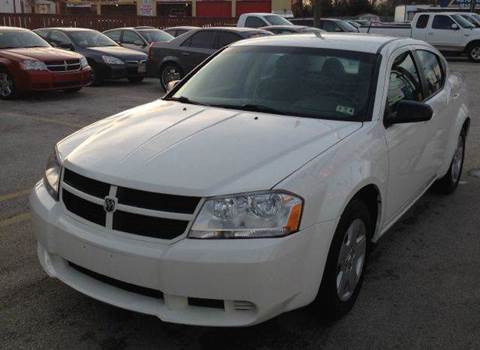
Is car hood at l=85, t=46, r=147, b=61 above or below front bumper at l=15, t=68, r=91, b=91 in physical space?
above

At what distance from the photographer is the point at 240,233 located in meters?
2.66

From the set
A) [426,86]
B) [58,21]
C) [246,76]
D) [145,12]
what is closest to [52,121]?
[246,76]

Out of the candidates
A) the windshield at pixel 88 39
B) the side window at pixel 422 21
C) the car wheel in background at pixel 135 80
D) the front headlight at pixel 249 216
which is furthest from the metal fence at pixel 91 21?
the front headlight at pixel 249 216

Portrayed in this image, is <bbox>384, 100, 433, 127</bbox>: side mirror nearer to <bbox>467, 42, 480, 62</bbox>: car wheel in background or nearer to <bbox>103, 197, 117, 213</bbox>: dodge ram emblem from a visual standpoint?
<bbox>103, 197, 117, 213</bbox>: dodge ram emblem

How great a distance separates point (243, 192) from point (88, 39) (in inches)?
512

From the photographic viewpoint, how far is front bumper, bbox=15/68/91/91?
36.2ft

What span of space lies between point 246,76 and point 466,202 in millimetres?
2690

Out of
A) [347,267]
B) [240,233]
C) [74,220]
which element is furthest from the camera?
[347,267]

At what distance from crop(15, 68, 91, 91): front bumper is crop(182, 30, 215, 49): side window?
8.68ft

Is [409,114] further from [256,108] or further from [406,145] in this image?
[256,108]

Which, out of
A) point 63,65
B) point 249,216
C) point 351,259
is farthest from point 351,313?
point 63,65

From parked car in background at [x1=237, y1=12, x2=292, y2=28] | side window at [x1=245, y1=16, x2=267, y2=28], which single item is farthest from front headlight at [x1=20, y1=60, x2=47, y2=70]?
side window at [x1=245, y1=16, x2=267, y2=28]

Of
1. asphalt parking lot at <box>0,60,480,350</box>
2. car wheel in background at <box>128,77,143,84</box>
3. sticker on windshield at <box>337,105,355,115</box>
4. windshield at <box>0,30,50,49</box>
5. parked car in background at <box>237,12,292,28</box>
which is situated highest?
parked car in background at <box>237,12,292,28</box>

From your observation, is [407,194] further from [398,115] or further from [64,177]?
[64,177]
